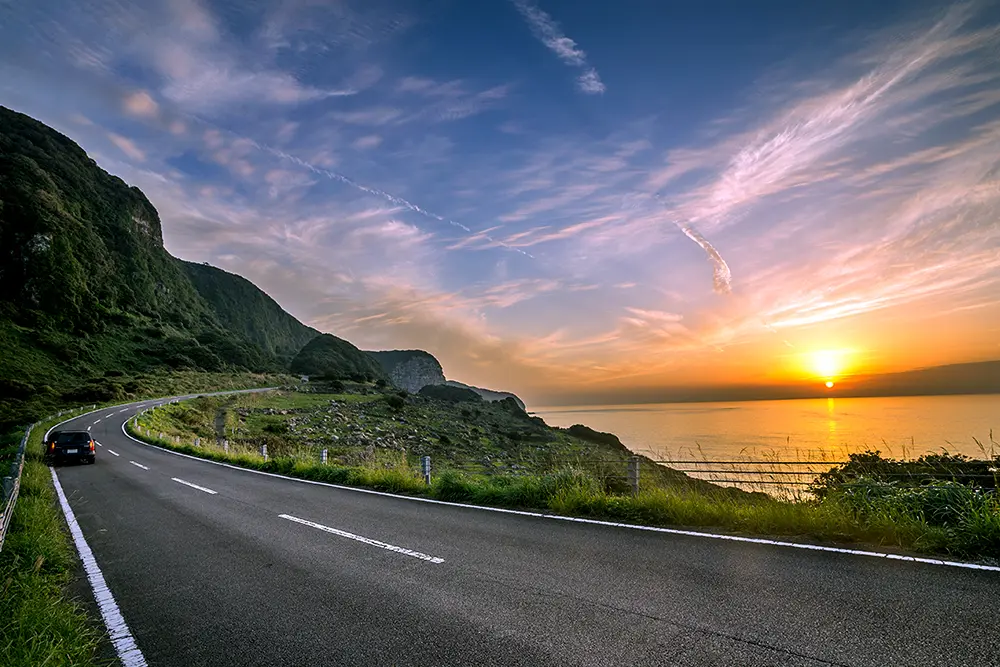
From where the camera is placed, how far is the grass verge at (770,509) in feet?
18.7

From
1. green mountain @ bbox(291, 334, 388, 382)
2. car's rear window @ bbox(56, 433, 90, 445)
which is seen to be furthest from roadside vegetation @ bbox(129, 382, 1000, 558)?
green mountain @ bbox(291, 334, 388, 382)

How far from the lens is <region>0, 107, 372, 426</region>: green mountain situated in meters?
68.1

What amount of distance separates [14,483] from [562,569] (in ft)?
33.1

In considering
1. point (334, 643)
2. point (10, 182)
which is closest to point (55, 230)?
point (10, 182)

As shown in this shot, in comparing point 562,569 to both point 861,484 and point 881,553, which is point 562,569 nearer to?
point 881,553

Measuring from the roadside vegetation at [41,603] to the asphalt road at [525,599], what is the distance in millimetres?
422

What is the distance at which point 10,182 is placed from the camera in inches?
4289

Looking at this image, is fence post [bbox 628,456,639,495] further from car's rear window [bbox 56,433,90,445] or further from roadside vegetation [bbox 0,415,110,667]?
car's rear window [bbox 56,433,90,445]

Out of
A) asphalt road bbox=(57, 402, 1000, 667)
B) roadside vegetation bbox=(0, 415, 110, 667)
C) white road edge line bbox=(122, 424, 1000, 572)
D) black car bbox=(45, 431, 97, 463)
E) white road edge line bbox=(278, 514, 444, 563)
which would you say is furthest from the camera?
black car bbox=(45, 431, 97, 463)

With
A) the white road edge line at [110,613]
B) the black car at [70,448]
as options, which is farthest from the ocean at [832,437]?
the black car at [70,448]

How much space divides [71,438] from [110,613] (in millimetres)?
20260

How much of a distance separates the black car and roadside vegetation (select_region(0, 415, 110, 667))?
13.9 m

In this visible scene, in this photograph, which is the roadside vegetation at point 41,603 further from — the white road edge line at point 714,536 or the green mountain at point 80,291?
the green mountain at point 80,291

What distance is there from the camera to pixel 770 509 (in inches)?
286
